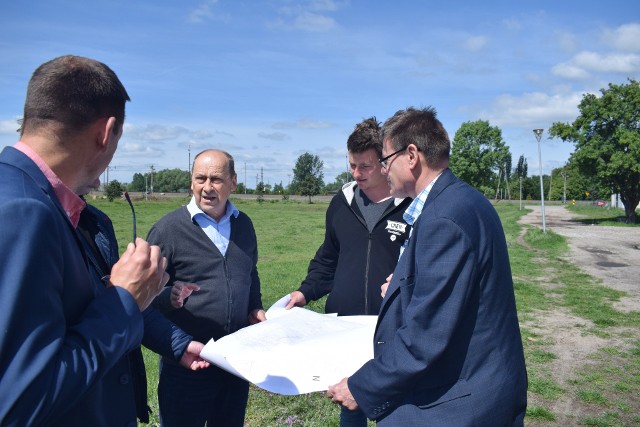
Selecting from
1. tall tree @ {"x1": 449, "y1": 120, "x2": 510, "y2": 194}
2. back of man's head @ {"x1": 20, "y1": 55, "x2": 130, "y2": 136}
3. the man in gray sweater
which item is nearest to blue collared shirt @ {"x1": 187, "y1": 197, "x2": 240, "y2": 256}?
the man in gray sweater

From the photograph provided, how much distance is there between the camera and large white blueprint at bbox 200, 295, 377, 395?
2525 millimetres

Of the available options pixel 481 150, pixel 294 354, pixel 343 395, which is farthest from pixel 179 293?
pixel 481 150

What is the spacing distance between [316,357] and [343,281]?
4.39 feet

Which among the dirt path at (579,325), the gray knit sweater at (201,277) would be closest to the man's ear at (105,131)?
the gray knit sweater at (201,277)

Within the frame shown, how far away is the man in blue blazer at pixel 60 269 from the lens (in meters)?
1.43

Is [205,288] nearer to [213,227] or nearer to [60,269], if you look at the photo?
[213,227]

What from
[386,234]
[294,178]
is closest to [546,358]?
[386,234]

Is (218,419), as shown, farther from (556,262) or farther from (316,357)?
(556,262)

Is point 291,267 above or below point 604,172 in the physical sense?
below

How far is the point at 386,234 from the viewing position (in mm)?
3842

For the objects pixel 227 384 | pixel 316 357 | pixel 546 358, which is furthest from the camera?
pixel 546 358

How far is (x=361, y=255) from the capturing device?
153 inches

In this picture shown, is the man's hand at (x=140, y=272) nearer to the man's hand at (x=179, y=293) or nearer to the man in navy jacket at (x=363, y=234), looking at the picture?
the man's hand at (x=179, y=293)

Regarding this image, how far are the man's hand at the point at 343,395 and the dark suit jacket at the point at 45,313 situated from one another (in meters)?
1.08
